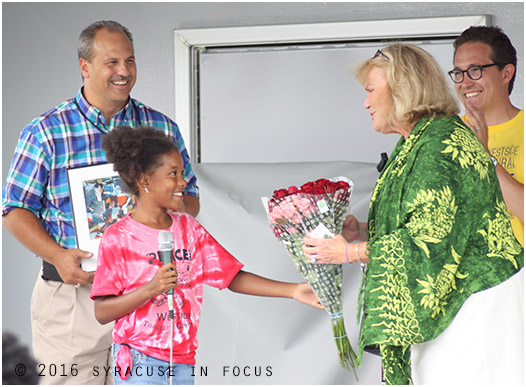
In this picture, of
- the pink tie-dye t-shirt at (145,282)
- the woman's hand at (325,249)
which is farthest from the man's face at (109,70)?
the woman's hand at (325,249)

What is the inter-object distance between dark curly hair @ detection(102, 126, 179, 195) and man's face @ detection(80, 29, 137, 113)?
13.5 inches

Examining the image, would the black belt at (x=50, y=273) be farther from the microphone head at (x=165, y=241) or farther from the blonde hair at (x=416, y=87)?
the blonde hair at (x=416, y=87)

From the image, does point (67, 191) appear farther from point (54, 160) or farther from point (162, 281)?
point (162, 281)

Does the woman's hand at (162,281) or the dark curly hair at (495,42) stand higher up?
the dark curly hair at (495,42)

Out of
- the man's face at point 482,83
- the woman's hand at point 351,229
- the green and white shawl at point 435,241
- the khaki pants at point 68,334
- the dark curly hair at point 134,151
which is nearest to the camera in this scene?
the green and white shawl at point 435,241

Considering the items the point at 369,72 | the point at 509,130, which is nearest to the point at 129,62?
the point at 369,72

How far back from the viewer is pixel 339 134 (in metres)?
4.44

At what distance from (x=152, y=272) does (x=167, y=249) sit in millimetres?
127

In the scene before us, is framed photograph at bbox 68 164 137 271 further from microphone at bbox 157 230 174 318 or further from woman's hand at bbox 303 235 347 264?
woman's hand at bbox 303 235 347 264

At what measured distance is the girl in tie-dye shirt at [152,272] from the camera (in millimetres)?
2545

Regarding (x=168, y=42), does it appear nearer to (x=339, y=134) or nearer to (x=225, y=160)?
(x=225, y=160)

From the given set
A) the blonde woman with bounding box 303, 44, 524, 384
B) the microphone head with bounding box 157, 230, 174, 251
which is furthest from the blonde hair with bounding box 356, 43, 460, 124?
the microphone head with bounding box 157, 230, 174, 251

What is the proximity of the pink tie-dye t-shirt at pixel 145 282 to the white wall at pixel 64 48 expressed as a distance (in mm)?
2016

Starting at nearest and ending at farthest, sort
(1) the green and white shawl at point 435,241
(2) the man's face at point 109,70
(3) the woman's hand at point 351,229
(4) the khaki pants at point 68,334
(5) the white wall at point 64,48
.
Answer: (1) the green and white shawl at point 435,241 → (3) the woman's hand at point 351,229 → (2) the man's face at point 109,70 → (4) the khaki pants at point 68,334 → (5) the white wall at point 64,48
